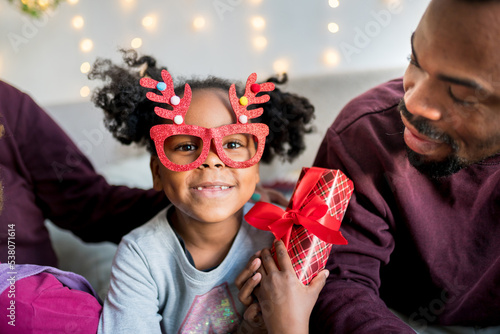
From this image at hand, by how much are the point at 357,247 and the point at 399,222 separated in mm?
139

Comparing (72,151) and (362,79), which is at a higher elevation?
(72,151)

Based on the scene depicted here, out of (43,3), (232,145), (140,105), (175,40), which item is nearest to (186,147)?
(232,145)

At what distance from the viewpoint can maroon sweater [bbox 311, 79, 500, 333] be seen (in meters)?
0.99

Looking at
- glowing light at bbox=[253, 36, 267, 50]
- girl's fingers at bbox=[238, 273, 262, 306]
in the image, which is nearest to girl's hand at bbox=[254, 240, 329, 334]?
girl's fingers at bbox=[238, 273, 262, 306]

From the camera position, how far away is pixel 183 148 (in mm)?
1029

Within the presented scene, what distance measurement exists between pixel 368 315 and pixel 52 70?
185 cm

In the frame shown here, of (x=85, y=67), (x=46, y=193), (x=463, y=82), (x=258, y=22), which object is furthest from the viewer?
(x=258, y=22)

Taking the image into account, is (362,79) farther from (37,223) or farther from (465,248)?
(37,223)

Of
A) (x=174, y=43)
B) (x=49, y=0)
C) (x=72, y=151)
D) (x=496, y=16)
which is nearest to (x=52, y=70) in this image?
(x=49, y=0)

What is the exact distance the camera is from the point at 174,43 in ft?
6.86

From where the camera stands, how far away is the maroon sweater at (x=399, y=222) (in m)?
0.99

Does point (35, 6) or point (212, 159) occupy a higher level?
point (35, 6)

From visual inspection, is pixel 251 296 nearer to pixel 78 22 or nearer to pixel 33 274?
pixel 33 274

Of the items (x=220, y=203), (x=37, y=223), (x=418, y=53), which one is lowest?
(x=37, y=223)
